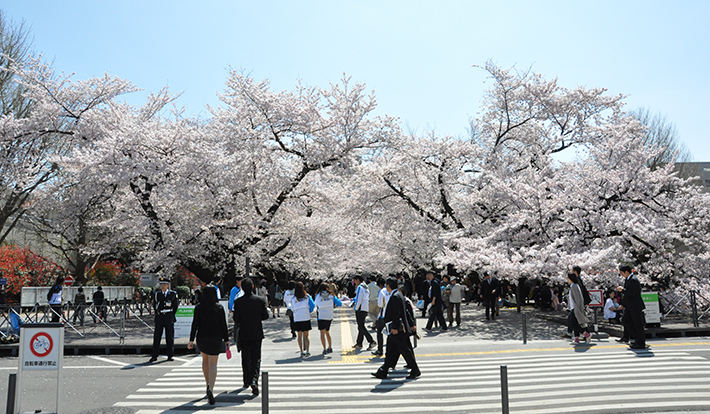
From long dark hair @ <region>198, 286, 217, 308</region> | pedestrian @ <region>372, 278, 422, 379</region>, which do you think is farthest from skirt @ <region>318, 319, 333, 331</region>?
long dark hair @ <region>198, 286, 217, 308</region>

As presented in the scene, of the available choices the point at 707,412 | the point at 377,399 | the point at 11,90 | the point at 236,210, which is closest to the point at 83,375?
the point at 377,399

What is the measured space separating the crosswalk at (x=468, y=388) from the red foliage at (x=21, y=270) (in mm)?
24448

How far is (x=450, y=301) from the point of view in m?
17.3

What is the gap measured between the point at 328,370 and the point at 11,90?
26823 mm

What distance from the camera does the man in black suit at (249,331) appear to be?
8461mm

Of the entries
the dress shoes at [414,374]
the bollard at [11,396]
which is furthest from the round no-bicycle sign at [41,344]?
the dress shoes at [414,374]

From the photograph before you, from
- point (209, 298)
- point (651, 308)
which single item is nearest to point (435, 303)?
point (651, 308)

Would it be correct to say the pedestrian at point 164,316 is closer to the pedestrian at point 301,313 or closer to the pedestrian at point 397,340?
the pedestrian at point 301,313

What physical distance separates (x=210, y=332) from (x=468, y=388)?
419 cm

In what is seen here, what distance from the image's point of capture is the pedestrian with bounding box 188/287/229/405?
25.5 feet

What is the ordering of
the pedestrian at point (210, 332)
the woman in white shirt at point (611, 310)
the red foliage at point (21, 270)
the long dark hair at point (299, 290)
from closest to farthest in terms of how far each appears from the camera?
the pedestrian at point (210, 332) → the long dark hair at point (299, 290) → the woman in white shirt at point (611, 310) → the red foliage at point (21, 270)

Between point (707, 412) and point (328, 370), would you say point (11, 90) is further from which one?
point (707, 412)

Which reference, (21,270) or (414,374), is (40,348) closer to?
(414,374)

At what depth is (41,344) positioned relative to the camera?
266 inches
